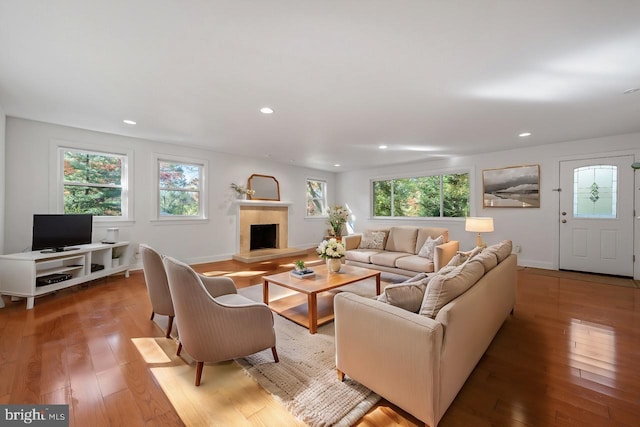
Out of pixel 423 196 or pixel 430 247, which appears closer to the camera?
pixel 430 247

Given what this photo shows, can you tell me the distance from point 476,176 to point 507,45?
4.34 m

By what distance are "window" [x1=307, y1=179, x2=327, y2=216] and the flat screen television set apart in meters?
5.08

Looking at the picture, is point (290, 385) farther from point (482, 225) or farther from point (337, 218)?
point (337, 218)

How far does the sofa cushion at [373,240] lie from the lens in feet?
15.8

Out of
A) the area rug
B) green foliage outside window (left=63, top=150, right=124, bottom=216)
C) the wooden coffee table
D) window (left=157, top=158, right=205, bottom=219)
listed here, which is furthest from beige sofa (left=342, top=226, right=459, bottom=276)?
green foliage outside window (left=63, top=150, right=124, bottom=216)

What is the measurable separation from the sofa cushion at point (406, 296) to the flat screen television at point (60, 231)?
14.2ft

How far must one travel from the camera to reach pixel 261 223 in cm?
646

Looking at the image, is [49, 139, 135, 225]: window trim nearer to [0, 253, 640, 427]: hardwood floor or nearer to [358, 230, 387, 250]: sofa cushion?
[0, 253, 640, 427]: hardwood floor

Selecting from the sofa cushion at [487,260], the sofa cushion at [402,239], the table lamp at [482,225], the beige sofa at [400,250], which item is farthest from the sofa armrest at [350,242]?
the sofa cushion at [487,260]

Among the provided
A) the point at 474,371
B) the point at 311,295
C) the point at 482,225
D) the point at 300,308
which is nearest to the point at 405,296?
the point at 474,371

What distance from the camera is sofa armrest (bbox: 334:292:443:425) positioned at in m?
1.29

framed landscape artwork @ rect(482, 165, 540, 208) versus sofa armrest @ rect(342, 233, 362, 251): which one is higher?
framed landscape artwork @ rect(482, 165, 540, 208)

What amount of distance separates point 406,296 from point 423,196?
18.4 ft

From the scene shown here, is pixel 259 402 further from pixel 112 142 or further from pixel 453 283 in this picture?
pixel 112 142
